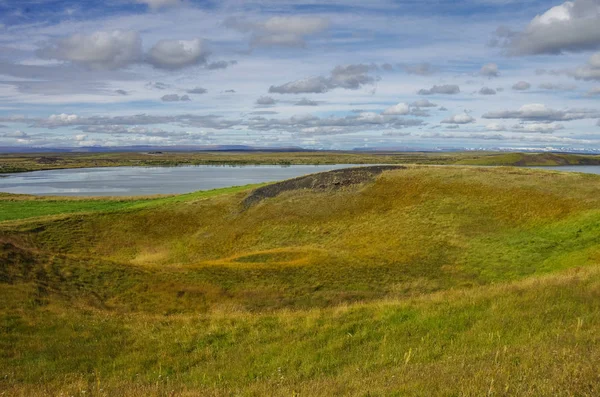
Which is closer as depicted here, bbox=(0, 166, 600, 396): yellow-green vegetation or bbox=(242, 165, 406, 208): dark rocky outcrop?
bbox=(0, 166, 600, 396): yellow-green vegetation

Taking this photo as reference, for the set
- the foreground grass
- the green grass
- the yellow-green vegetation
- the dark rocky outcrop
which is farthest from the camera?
the green grass

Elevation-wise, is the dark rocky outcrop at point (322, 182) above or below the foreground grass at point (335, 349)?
above

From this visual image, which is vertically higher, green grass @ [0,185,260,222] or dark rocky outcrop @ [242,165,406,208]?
dark rocky outcrop @ [242,165,406,208]

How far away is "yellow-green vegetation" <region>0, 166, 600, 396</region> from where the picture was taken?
431 inches

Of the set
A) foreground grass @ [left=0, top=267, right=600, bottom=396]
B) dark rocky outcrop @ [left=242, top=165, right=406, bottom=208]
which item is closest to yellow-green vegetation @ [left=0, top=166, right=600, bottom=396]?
foreground grass @ [left=0, top=267, right=600, bottom=396]

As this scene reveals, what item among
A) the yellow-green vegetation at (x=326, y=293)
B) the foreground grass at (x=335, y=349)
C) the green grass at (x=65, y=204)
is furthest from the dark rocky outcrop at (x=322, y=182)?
the foreground grass at (x=335, y=349)

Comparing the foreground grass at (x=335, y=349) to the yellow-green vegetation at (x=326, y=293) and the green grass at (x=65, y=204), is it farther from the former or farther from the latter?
the green grass at (x=65, y=204)

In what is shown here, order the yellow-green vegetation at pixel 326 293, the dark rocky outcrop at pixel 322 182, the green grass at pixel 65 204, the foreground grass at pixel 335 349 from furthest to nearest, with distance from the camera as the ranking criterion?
the green grass at pixel 65 204 → the dark rocky outcrop at pixel 322 182 → the yellow-green vegetation at pixel 326 293 → the foreground grass at pixel 335 349

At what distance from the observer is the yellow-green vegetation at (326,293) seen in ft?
35.9

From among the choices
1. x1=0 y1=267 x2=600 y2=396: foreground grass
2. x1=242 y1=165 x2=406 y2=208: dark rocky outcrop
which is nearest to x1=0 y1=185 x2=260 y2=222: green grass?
x1=242 y1=165 x2=406 y2=208: dark rocky outcrop

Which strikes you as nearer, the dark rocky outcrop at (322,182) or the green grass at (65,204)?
the dark rocky outcrop at (322,182)

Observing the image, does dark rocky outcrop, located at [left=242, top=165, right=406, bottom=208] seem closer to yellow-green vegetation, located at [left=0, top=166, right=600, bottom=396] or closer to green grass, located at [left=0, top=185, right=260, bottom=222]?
yellow-green vegetation, located at [left=0, top=166, right=600, bottom=396]

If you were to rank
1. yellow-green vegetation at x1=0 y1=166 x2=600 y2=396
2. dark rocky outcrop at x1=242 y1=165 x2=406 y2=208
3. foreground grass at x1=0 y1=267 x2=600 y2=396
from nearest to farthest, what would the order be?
foreground grass at x1=0 y1=267 x2=600 y2=396
yellow-green vegetation at x1=0 y1=166 x2=600 y2=396
dark rocky outcrop at x1=242 y1=165 x2=406 y2=208

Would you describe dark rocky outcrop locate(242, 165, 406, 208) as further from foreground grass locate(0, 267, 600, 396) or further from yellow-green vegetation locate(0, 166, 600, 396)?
foreground grass locate(0, 267, 600, 396)
